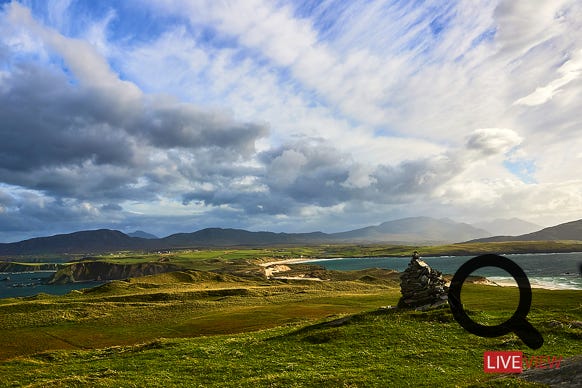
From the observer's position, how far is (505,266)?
47.6ft

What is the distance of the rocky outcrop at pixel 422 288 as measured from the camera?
1890 inches

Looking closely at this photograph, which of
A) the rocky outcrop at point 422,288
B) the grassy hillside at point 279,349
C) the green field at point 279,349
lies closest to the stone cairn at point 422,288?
the rocky outcrop at point 422,288

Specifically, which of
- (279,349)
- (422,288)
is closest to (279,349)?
(279,349)

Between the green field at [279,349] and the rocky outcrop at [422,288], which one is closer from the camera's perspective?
the green field at [279,349]

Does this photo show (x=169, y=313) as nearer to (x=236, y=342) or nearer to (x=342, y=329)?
(x=236, y=342)

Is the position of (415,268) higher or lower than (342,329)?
higher

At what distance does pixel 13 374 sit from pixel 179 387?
20.1 m

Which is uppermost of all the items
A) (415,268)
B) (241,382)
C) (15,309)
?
(415,268)

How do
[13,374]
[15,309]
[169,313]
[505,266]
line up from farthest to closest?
[15,309], [169,313], [13,374], [505,266]

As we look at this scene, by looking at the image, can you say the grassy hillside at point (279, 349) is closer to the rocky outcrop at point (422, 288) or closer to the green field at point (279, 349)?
the green field at point (279, 349)

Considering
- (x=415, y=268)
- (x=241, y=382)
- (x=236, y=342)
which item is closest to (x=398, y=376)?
(x=241, y=382)

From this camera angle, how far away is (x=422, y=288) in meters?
48.5

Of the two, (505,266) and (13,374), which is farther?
(13,374)

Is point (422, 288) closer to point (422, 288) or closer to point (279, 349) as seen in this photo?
point (422, 288)
